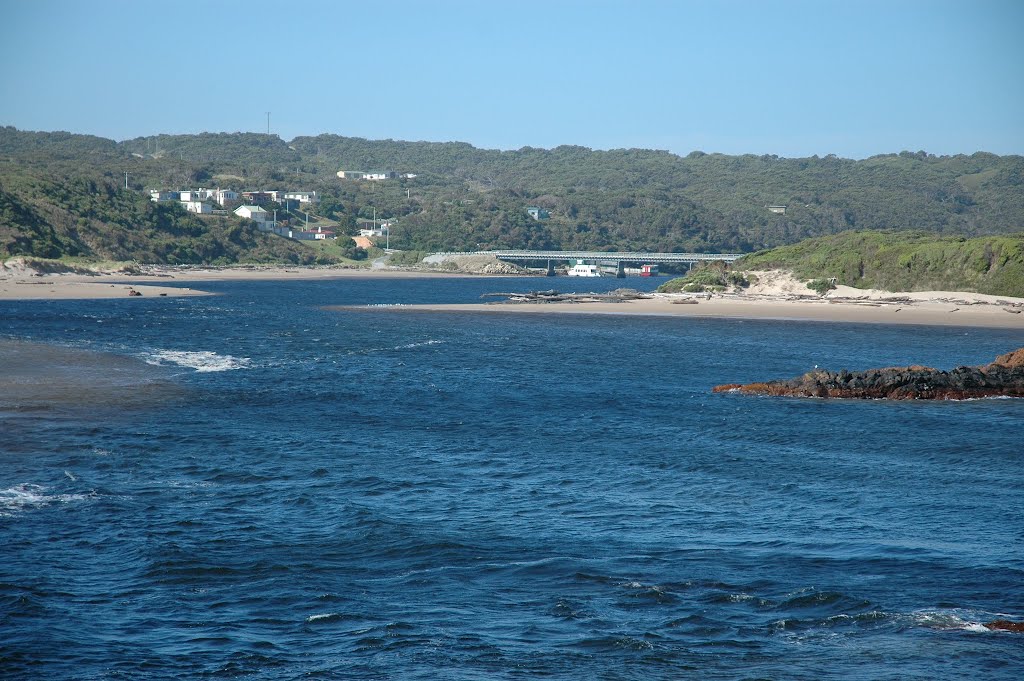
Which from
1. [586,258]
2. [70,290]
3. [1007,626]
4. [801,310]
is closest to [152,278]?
[70,290]

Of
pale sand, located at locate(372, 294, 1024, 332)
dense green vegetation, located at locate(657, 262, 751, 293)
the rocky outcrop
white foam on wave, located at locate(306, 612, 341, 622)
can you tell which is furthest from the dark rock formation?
dense green vegetation, located at locate(657, 262, 751, 293)

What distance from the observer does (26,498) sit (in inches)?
826

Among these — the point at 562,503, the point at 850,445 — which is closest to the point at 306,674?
the point at 562,503

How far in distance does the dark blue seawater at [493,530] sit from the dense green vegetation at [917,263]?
176 feet

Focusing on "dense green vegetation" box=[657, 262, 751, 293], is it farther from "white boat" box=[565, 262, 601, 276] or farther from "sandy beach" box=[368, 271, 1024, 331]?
"white boat" box=[565, 262, 601, 276]

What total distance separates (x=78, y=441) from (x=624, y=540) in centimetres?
1500

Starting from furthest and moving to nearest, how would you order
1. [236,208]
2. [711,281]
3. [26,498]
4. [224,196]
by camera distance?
1. [224,196]
2. [236,208]
3. [711,281]
4. [26,498]

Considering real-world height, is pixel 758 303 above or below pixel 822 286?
below

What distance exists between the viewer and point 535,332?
6744cm

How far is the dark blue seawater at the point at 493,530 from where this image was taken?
46.6 ft

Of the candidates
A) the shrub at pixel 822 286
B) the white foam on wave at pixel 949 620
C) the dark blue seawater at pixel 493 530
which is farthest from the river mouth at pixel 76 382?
the shrub at pixel 822 286

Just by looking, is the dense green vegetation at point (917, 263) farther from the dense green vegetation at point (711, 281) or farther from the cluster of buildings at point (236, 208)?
the cluster of buildings at point (236, 208)

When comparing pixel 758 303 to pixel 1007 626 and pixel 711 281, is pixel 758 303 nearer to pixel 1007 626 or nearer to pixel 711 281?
pixel 711 281

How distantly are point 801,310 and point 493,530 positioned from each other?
220ft
